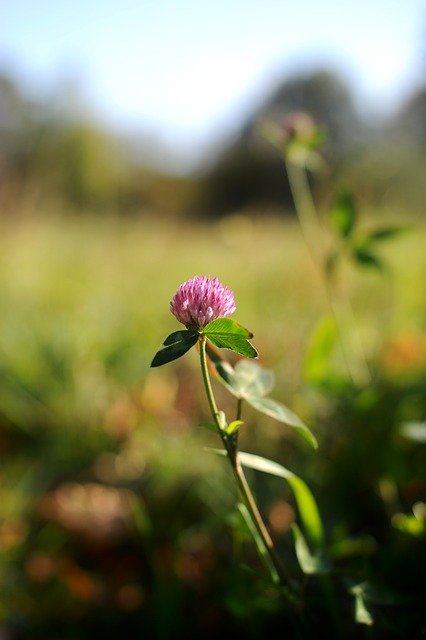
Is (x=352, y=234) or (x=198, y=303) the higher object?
(x=352, y=234)

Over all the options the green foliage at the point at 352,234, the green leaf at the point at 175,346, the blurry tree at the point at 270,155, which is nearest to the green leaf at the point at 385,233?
the green foliage at the point at 352,234

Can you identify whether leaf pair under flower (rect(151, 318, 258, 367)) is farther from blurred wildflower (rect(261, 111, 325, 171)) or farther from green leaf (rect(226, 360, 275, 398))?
blurred wildflower (rect(261, 111, 325, 171))

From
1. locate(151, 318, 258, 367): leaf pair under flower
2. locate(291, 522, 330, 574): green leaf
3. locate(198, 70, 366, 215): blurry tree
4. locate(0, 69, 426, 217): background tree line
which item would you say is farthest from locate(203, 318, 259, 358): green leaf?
locate(198, 70, 366, 215): blurry tree

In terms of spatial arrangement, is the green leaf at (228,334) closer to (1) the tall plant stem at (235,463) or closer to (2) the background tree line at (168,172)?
(1) the tall plant stem at (235,463)

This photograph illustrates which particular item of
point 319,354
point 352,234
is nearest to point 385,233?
point 352,234

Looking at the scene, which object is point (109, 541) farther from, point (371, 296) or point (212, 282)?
point (371, 296)

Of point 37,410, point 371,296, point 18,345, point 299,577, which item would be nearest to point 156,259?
point 371,296

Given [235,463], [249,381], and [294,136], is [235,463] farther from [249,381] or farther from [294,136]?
[294,136]
